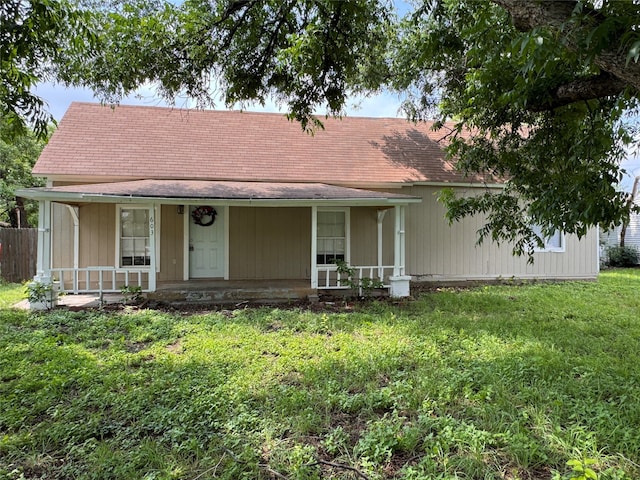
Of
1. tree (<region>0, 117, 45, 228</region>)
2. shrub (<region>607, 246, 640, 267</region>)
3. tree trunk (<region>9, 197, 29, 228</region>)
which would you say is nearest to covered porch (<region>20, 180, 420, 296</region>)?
tree (<region>0, 117, 45, 228</region>)

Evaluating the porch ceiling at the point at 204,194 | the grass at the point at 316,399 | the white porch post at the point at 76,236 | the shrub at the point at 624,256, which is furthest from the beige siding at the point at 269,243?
the shrub at the point at 624,256

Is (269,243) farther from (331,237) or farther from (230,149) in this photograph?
(230,149)

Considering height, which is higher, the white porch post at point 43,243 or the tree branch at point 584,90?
the tree branch at point 584,90

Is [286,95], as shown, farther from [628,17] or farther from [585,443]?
[585,443]

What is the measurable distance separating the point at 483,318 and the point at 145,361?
5411mm

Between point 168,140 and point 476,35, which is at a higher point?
point 168,140

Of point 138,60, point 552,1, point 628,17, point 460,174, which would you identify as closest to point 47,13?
point 552,1

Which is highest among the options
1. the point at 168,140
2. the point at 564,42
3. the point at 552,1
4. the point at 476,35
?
the point at 168,140

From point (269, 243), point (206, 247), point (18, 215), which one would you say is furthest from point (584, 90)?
point (18, 215)

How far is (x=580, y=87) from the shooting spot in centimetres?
360

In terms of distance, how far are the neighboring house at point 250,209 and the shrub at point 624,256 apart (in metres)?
7.62

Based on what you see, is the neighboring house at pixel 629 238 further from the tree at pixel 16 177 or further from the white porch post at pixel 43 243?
the tree at pixel 16 177

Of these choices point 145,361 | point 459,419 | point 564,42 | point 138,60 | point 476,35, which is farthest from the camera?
point 138,60

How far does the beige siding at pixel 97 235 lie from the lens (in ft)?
28.0
